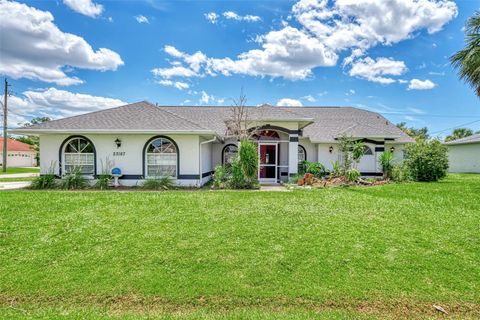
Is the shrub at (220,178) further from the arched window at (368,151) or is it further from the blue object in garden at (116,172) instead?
the arched window at (368,151)

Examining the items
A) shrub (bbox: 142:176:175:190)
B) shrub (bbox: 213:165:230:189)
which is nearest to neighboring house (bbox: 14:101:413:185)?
shrub (bbox: 142:176:175:190)

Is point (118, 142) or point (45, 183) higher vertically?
point (118, 142)

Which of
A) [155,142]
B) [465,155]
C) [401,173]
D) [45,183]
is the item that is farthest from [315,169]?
[465,155]

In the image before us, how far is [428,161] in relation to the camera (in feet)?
50.9

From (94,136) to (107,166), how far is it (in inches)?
69.5

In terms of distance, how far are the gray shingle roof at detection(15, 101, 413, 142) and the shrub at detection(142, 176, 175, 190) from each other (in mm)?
2572

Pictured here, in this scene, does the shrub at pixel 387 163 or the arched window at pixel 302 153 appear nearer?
the shrub at pixel 387 163

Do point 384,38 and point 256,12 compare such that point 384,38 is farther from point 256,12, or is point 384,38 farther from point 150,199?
point 150,199

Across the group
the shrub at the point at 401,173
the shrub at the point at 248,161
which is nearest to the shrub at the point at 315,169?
the shrub at the point at 401,173

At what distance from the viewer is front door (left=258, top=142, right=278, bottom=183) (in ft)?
53.8

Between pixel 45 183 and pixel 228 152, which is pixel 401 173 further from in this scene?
pixel 45 183

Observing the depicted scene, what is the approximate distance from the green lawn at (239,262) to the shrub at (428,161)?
833cm

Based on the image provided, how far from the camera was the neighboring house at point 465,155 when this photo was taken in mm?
24656

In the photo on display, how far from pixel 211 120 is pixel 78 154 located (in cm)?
982
